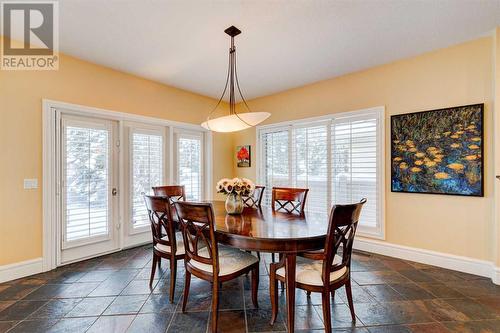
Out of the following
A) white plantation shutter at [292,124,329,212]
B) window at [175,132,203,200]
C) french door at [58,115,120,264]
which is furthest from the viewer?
window at [175,132,203,200]

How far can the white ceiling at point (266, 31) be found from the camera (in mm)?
2209

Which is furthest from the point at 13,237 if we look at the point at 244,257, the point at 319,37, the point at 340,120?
the point at 340,120

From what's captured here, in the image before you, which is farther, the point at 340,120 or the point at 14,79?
the point at 340,120

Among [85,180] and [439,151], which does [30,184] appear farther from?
[439,151]

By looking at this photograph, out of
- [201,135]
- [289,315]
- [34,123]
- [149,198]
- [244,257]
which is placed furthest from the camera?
[201,135]

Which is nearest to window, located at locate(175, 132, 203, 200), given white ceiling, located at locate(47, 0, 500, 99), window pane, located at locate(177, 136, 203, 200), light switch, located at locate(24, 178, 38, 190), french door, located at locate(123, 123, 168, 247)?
window pane, located at locate(177, 136, 203, 200)

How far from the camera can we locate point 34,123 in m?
2.85

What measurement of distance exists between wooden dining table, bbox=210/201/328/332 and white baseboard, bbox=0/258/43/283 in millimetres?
2393

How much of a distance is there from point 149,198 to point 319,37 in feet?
8.38

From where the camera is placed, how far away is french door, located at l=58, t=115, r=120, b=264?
313 cm

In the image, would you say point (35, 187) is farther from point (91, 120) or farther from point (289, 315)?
point (289, 315)

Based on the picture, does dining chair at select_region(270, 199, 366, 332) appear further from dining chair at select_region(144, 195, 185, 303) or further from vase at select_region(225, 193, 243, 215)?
dining chair at select_region(144, 195, 185, 303)

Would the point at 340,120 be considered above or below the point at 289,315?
above

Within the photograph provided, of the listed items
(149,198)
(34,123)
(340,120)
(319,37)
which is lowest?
(149,198)
